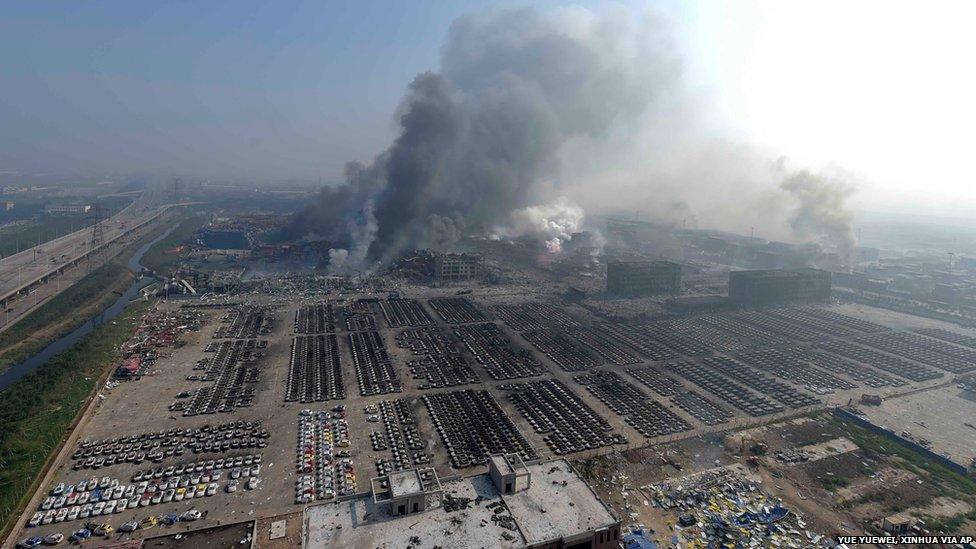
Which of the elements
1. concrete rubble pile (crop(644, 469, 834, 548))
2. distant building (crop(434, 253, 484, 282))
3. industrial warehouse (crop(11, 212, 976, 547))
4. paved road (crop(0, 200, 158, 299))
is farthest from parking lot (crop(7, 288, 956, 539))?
paved road (crop(0, 200, 158, 299))

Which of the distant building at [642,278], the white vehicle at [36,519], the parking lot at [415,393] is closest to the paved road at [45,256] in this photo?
the parking lot at [415,393]

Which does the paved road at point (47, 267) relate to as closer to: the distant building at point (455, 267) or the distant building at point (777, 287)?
the distant building at point (455, 267)

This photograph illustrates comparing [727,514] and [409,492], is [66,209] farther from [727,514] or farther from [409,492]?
[727,514]

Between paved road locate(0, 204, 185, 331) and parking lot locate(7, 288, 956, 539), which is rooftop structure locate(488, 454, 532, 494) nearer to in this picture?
parking lot locate(7, 288, 956, 539)

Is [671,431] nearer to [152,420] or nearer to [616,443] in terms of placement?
[616,443]

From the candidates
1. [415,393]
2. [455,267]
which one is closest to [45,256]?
[455,267]

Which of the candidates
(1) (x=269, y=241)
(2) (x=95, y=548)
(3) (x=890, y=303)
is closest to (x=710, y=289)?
(3) (x=890, y=303)
